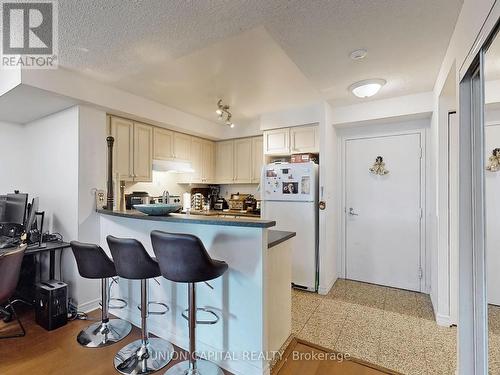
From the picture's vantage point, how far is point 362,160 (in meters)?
3.67

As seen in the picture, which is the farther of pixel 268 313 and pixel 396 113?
pixel 396 113

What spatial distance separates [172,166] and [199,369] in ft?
8.78

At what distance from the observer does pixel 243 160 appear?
4.57 meters

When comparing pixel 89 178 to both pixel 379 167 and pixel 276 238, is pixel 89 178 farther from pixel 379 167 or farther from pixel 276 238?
pixel 379 167

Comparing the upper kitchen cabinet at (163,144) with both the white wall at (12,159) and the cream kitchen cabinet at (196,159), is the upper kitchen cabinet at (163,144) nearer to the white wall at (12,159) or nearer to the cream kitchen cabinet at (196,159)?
the cream kitchen cabinet at (196,159)

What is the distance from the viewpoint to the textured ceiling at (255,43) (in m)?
1.61

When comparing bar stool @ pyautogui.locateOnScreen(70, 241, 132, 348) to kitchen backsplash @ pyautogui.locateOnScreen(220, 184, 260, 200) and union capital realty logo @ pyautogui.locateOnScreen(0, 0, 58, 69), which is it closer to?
union capital realty logo @ pyautogui.locateOnScreen(0, 0, 58, 69)

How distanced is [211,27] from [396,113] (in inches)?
95.3

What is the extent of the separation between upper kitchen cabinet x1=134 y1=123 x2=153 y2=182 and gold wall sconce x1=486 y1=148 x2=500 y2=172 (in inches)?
135

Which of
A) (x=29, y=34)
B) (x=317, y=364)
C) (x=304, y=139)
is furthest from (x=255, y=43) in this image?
(x=317, y=364)

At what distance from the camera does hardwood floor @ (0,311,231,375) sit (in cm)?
191

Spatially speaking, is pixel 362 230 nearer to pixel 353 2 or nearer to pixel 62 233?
pixel 353 2

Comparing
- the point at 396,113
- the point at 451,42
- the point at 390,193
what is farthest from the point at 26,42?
the point at 390,193

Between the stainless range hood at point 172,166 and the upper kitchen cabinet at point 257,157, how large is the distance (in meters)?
Result: 1.04
